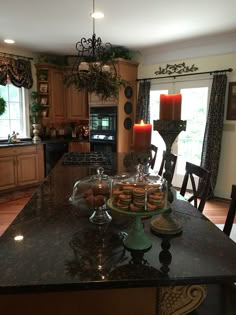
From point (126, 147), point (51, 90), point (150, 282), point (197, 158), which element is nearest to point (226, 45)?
point (197, 158)

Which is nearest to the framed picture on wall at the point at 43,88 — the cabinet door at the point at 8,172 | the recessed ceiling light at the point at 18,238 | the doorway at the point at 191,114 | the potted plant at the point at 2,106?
the potted plant at the point at 2,106

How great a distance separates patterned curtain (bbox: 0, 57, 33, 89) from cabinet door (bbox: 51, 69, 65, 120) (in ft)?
1.58

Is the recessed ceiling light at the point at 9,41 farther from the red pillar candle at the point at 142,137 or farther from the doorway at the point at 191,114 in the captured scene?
the red pillar candle at the point at 142,137

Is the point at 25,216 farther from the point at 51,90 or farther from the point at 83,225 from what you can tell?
the point at 51,90

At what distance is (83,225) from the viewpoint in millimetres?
1310

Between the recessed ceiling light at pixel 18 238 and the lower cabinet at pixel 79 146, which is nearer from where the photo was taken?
the recessed ceiling light at pixel 18 238

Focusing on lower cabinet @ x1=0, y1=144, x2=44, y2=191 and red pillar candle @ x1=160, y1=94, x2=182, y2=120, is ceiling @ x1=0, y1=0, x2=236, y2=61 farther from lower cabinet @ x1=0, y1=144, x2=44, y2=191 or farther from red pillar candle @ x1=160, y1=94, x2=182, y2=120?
red pillar candle @ x1=160, y1=94, x2=182, y2=120

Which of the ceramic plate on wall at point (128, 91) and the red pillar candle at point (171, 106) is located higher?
the ceramic plate on wall at point (128, 91)

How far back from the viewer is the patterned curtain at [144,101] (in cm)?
516

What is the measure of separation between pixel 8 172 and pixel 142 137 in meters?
4.03

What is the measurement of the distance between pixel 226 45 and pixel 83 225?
410 cm

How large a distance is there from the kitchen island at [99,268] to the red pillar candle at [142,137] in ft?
1.30

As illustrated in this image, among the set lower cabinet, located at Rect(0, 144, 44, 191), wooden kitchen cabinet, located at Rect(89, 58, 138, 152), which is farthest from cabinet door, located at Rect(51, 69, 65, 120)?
lower cabinet, located at Rect(0, 144, 44, 191)

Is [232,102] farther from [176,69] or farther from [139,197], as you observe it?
[139,197]
